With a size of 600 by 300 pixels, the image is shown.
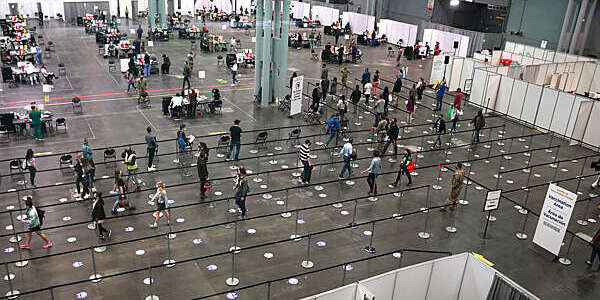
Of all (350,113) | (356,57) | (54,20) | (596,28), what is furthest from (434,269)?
(54,20)

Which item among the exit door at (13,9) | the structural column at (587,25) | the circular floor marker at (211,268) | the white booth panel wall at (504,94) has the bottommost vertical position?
the circular floor marker at (211,268)

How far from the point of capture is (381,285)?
9453 mm

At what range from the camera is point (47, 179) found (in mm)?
15078

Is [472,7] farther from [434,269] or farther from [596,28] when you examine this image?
[434,269]

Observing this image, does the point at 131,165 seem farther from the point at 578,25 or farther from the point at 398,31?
the point at 398,31

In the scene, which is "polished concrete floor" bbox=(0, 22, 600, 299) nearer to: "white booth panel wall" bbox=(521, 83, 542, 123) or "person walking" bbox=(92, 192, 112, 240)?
"person walking" bbox=(92, 192, 112, 240)

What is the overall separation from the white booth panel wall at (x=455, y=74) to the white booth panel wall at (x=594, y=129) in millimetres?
8927

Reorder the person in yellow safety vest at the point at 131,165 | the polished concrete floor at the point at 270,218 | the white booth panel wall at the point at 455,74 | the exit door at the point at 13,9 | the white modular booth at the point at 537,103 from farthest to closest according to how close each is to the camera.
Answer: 1. the exit door at the point at 13,9
2. the white booth panel wall at the point at 455,74
3. the white modular booth at the point at 537,103
4. the person in yellow safety vest at the point at 131,165
5. the polished concrete floor at the point at 270,218

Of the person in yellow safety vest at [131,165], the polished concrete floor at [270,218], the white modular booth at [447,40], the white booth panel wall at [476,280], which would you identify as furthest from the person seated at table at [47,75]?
the white modular booth at [447,40]

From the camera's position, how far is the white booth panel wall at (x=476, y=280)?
1017 cm

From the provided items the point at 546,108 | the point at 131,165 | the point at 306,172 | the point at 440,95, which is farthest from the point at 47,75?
the point at 546,108

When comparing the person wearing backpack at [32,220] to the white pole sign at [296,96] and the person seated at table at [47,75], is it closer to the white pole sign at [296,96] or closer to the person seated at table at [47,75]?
the white pole sign at [296,96]

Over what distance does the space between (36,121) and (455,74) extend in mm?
21899

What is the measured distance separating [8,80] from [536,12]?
35290 millimetres
